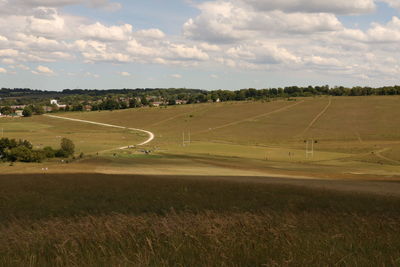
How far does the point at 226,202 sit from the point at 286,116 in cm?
16138

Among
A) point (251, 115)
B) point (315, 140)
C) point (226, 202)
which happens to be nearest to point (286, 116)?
point (251, 115)

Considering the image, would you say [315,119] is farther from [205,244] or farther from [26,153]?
[205,244]

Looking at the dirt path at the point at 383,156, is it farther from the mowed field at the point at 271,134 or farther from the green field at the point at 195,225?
the green field at the point at 195,225

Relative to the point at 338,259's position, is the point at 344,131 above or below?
below

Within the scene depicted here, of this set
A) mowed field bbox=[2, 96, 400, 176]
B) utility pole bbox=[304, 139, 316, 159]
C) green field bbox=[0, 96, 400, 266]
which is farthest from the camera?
utility pole bbox=[304, 139, 316, 159]

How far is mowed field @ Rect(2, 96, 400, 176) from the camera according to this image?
302 ft

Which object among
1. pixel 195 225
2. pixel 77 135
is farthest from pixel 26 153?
pixel 195 225

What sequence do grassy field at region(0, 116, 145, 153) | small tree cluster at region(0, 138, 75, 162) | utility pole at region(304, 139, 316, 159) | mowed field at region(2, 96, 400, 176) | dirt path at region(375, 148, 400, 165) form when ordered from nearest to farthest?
small tree cluster at region(0, 138, 75, 162) < dirt path at region(375, 148, 400, 165) < mowed field at region(2, 96, 400, 176) < utility pole at region(304, 139, 316, 159) < grassy field at region(0, 116, 145, 153)

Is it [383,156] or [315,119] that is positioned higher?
[315,119]

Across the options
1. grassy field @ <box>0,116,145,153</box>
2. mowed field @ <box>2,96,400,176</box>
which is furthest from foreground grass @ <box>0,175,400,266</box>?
grassy field @ <box>0,116,145,153</box>

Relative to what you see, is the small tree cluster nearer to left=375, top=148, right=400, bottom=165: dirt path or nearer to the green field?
the green field

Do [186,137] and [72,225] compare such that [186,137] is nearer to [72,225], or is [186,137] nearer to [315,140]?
[315,140]

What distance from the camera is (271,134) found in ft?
463

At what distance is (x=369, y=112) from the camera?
163 m
